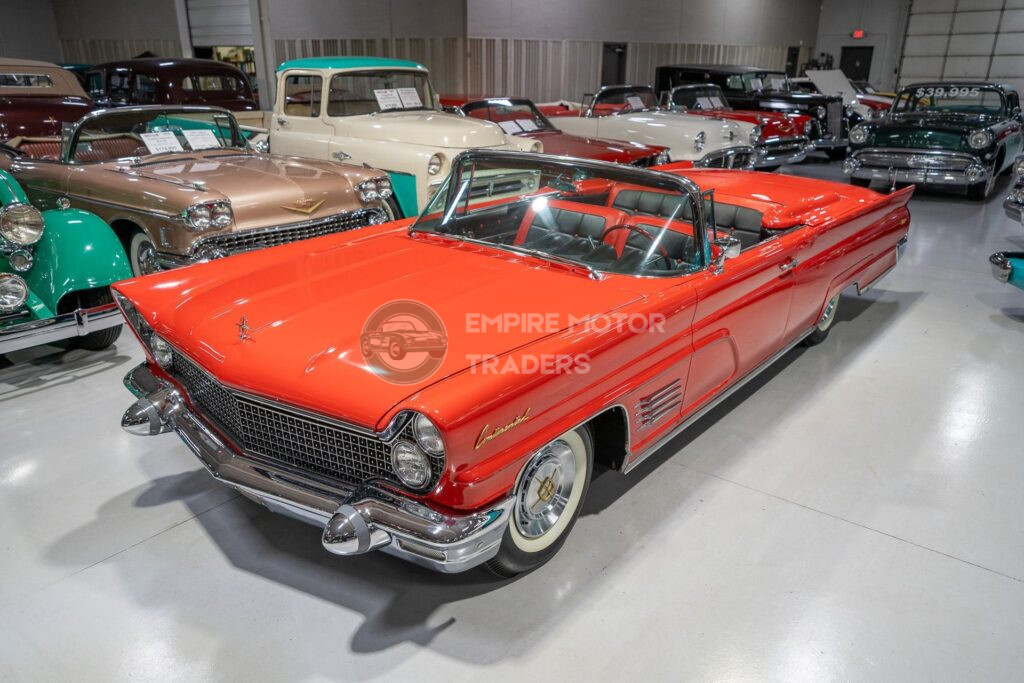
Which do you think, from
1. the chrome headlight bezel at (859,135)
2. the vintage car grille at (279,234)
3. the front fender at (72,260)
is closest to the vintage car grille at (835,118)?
the chrome headlight bezel at (859,135)

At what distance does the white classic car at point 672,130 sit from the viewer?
8.24 meters

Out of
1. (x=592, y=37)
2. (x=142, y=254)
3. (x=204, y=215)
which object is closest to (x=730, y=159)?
(x=204, y=215)

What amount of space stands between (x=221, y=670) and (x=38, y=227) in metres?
2.95

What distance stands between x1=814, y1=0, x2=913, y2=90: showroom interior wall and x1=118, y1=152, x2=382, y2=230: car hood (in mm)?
19855

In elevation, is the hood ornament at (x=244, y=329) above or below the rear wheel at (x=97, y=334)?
above

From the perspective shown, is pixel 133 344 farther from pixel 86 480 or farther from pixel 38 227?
pixel 86 480

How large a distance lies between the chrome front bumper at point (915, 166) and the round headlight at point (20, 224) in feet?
29.2

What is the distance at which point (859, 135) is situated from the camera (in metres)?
9.12

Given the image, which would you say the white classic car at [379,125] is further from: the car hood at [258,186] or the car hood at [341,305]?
the car hood at [341,305]

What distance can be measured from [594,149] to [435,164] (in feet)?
6.10

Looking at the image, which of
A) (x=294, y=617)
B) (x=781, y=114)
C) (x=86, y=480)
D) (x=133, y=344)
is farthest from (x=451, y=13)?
(x=294, y=617)

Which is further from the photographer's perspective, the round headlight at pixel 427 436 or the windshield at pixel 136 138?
the windshield at pixel 136 138

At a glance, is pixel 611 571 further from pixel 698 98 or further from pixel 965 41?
pixel 965 41

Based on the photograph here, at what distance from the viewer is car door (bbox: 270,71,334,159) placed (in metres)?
6.51
